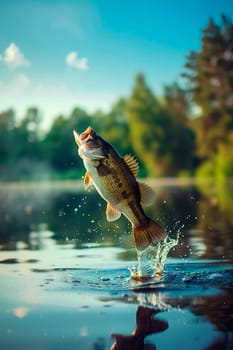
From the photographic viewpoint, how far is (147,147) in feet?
256

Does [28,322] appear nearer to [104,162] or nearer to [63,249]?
[104,162]

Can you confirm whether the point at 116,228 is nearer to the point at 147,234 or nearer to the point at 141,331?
the point at 147,234

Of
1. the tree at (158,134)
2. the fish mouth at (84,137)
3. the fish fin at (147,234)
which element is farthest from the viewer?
the tree at (158,134)

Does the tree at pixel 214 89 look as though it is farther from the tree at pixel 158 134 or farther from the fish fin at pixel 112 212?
the fish fin at pixel 112 212

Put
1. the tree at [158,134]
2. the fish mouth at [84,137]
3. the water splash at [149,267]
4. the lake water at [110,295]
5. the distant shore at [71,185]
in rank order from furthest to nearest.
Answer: the tree at [158,134], the distant shore at [71,185], the water splash at [149,267], the fish mouth at [84,137], the lake water at [110,295]

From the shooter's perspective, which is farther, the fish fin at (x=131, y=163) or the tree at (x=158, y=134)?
the tree at (x=158, y=134)

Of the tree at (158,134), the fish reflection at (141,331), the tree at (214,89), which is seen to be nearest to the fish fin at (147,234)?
the fish reflection at (141,331)

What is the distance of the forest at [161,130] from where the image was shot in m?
60.3

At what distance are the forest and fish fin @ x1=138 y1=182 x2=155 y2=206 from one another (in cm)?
4763

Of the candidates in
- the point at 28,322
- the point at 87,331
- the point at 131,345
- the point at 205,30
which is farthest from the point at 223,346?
the point at 205,30

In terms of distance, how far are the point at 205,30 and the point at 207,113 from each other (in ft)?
24.7

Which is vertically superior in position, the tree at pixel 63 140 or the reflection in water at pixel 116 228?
the tree at pixel 63 140

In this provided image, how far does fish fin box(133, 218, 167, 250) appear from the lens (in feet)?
20.9

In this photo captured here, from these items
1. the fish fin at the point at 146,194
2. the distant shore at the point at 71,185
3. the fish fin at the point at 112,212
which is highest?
the distant shore at the point at 71,185
